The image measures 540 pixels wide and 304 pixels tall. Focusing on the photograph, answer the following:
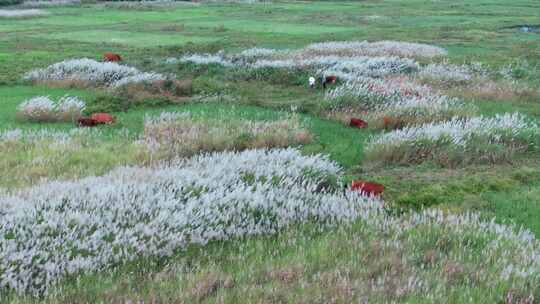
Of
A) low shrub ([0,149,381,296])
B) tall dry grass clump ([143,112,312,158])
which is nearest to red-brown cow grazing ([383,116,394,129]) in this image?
tall dry grass clump ([143,112,312,158])

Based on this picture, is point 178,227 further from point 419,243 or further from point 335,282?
point 419,243

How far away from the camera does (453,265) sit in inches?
261

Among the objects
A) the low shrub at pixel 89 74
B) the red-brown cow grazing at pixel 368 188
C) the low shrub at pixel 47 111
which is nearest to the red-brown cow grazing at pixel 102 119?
the low shrub at pixel 47 111

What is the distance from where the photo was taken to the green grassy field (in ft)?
20.0

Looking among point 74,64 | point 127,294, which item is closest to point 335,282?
point 127,294

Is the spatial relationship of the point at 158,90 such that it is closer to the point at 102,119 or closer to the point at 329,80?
the point at 329,80

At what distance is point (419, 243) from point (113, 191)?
344cm

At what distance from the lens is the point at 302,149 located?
12.7m

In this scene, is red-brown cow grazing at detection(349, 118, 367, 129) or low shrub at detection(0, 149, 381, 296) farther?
red-brown cow grazing at detection(349, 118, 367, 129)

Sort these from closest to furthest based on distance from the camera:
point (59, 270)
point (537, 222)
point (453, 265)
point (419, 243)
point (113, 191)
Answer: point (59, 270)
point (453, 265)
point (419, 243)
point (113, 191)
point (537, 222)

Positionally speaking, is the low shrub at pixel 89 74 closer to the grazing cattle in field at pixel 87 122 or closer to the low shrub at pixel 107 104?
the low shrub at pixel 107 104

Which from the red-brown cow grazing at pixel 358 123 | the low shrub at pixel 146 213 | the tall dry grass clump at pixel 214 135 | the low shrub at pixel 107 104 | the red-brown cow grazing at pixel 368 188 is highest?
the low shrub at pixel 146 213

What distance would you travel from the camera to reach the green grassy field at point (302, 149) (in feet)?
20.0

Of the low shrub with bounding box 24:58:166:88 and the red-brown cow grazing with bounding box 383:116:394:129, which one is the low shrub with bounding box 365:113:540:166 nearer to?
the red-brown cow grazing with bounding box 383:116:394:129
